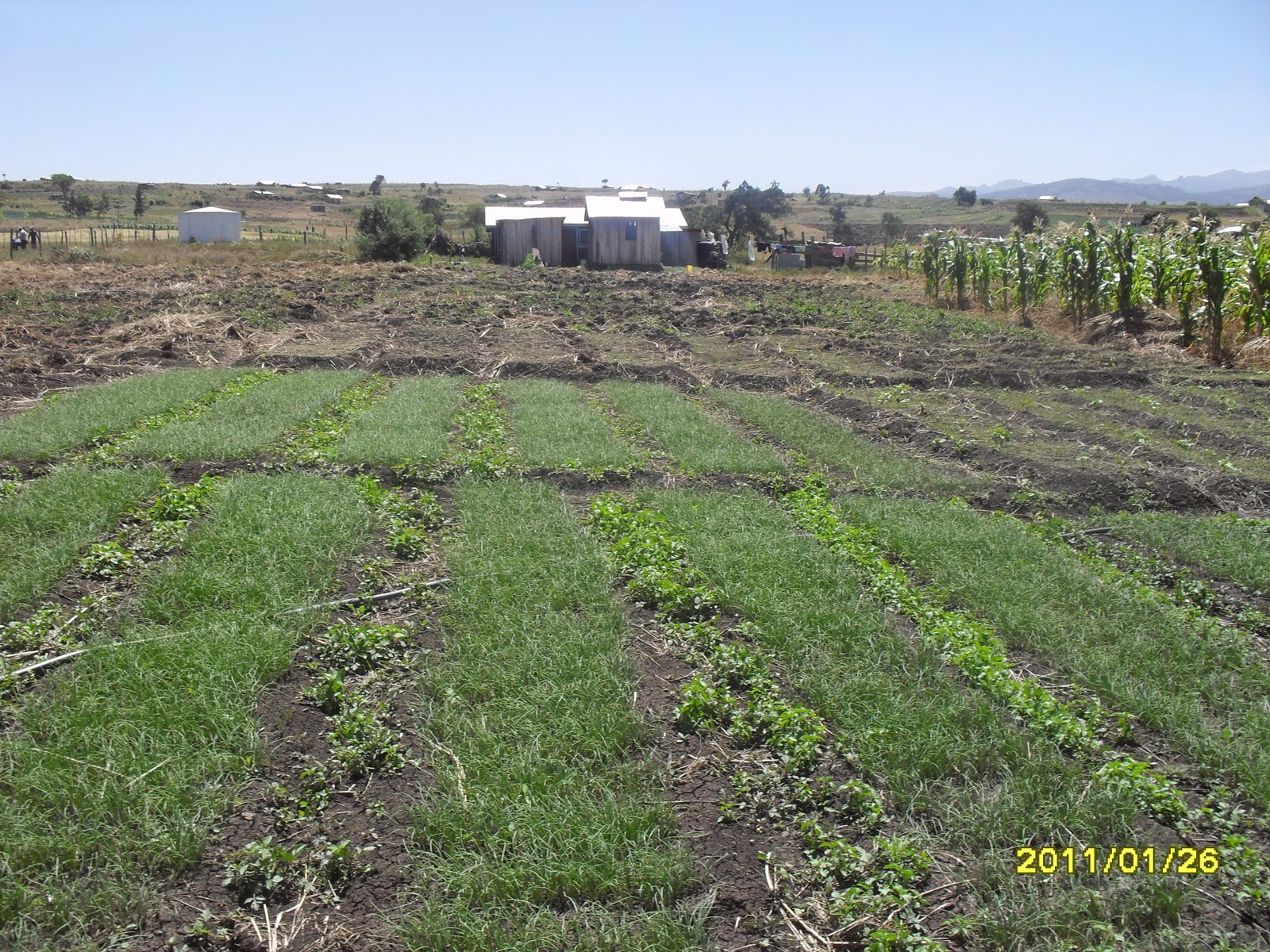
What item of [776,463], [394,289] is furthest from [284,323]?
[776,463]

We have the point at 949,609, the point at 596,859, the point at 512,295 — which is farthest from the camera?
the point at 512,295

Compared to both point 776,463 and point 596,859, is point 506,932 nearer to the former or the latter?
point 596,859

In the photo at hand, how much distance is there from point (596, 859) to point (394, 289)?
25.4 metres

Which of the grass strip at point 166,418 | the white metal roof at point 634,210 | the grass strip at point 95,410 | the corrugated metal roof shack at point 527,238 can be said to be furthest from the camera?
the white metal roof at point 634,210

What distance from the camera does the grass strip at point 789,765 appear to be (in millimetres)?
3459

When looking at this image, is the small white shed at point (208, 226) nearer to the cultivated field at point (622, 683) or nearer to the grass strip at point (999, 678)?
the cultivated field at point (622, 683)

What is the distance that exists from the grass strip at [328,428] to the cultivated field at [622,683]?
71 millimetres

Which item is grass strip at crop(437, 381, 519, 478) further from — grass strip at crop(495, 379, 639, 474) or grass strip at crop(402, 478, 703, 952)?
grass strip at crop(402, 478, 703, 952)

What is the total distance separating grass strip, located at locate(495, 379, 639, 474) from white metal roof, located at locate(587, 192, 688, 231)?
3143 cm

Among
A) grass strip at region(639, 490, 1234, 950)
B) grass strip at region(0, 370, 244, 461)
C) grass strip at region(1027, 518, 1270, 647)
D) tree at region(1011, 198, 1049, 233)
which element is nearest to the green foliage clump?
grass strip at region(639, 490, 1234, 950)

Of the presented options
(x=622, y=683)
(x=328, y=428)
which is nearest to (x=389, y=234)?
(x=328, y=428)

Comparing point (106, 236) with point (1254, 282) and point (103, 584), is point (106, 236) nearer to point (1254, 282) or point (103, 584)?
point (103, 584)

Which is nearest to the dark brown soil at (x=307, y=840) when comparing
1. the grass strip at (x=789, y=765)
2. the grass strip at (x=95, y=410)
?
the grass strip at (x=789, y=765)

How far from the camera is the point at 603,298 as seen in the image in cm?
2620
